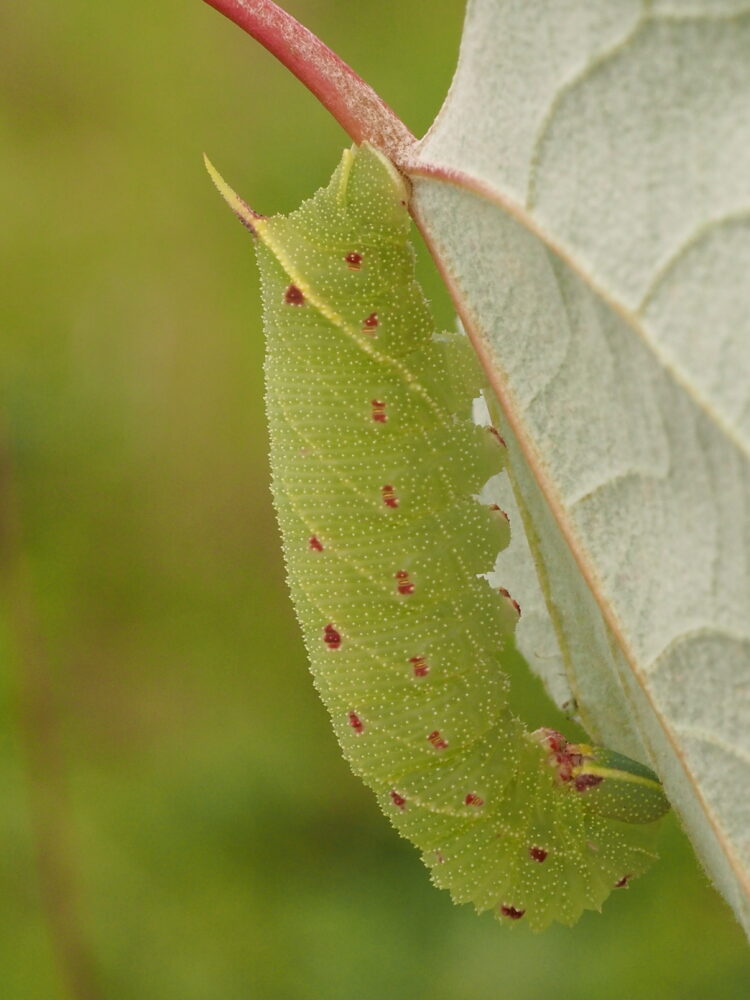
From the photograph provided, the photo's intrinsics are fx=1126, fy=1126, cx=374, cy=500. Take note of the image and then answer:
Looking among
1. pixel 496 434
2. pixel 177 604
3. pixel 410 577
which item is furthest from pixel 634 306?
pixel 177 604

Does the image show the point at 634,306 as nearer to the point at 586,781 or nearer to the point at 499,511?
the point at 499,511

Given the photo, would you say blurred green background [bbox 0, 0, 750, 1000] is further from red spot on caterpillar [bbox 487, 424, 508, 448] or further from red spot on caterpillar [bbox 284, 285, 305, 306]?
red spot on caterpillar [bbox 487, 424, 508, 448]

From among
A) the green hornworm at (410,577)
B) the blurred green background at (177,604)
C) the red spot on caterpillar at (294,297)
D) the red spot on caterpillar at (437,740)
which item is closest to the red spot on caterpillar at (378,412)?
the green hornworm at (410,577)

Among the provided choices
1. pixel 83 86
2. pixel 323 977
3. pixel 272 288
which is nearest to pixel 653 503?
pixel 272 288

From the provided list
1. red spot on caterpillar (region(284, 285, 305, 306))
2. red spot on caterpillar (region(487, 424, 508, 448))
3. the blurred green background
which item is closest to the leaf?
red spot on caterpillar (region(487, 424, 508, 448))

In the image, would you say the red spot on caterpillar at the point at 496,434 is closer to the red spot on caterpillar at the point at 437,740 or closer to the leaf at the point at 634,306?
the leaf at the point at 634,306

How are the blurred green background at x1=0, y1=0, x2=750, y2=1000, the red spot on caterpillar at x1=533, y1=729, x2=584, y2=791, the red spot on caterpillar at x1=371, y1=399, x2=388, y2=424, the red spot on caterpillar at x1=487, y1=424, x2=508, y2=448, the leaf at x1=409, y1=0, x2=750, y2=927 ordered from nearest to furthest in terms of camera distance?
the leaf at x1=409, y1=0, x2=750, y2=927
the red spot on caterpillar at x1=487, y1=424, x2=508, y2=448
the red spot on caterpillar at x1=371, y1=399, x2=388, y2=424
the red spot on caterpillar at x1=533, y1=729, x2=584, y2=791
the blurred green background at x1=0, y1=0, x2=750, y2=1000
